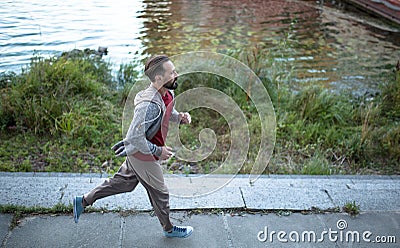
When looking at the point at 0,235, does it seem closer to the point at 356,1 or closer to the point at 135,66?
the point at 135,66

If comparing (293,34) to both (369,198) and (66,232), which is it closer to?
(369,198)

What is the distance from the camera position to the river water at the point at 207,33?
23.6 ft

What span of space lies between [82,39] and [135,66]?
260 cm

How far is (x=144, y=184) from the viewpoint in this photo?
255 centimetres

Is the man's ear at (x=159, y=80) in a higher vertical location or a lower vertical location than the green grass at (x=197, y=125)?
higher

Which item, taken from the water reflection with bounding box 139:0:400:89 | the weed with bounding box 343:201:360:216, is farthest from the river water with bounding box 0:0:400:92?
the weed with bounding box 343:201:360:216

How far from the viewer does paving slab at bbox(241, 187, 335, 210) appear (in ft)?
10.4

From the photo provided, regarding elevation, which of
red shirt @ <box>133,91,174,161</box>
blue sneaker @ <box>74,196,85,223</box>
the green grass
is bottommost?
the green grass

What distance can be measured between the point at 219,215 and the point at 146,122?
1041 mm

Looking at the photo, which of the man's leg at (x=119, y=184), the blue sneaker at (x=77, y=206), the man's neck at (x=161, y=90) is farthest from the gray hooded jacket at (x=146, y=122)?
the blue sneaker at (x=77, y=206)

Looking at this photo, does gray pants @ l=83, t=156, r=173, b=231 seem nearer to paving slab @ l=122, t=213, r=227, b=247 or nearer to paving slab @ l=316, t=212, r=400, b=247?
paving slab @ l=122, t=213, r=227, b=247

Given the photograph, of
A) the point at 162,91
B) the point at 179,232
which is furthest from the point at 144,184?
the point at 162,91

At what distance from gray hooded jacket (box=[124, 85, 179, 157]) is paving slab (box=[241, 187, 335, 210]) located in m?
1.08

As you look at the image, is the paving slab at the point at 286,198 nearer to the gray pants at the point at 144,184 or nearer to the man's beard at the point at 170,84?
the gray pants at the point at 144,184
